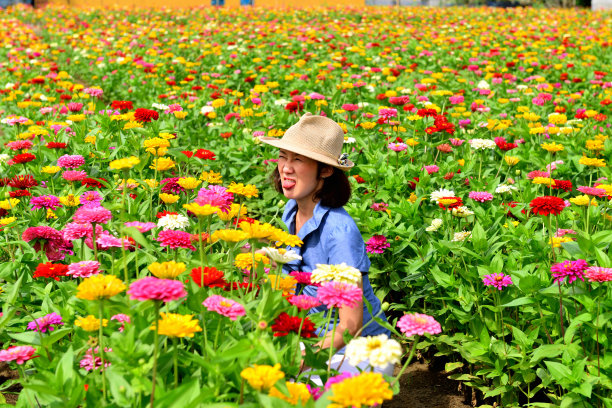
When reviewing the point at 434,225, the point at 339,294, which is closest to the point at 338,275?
the point at 339,294

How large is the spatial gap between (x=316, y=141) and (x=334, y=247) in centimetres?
50

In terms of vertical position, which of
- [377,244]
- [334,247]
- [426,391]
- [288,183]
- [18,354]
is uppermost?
[288,183]

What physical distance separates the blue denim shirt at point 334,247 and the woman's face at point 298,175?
0.34 ft

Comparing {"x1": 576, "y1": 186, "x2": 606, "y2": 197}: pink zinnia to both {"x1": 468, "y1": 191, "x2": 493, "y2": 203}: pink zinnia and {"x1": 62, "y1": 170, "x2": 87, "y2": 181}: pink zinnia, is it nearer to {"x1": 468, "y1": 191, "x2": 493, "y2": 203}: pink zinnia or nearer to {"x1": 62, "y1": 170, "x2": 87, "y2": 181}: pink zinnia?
{"x1": 468, "y1": 191, "x2": 493, "y2": 203}: pink zinnia

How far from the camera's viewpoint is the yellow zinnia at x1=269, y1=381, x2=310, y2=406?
142 cm

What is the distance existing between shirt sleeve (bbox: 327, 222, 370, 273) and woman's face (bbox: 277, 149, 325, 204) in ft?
0.84

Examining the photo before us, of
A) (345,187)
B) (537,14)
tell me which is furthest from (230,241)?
(537,14)

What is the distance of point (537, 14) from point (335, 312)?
1676 cm

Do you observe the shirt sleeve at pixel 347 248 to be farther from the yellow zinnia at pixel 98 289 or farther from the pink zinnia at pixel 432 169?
the pink zinnia at pixel 432 169

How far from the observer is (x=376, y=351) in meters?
1.38

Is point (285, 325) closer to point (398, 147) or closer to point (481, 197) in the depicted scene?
point (481, 197)

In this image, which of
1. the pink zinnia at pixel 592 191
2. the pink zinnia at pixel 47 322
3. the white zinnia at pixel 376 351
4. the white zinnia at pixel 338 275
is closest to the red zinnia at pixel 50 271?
the pink zinnia at pixel 47 322

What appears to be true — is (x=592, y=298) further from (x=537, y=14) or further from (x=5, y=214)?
(x=537, y=14)

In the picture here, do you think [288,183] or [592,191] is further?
[592,191]
